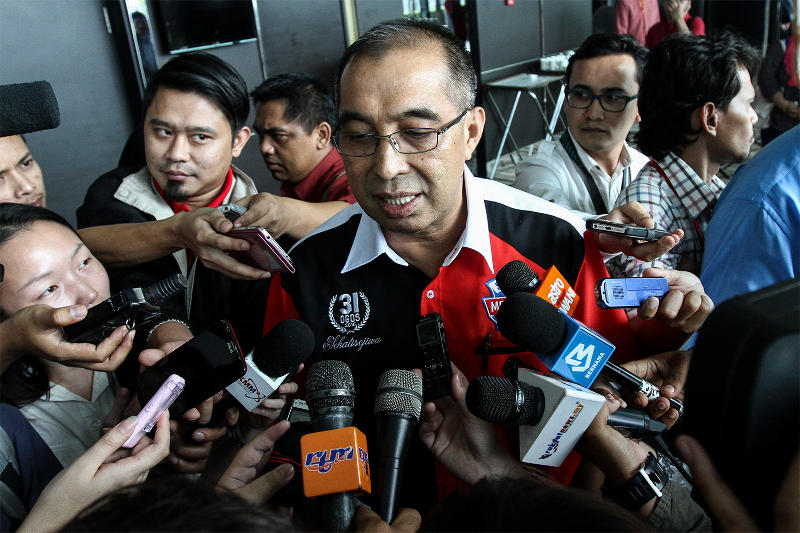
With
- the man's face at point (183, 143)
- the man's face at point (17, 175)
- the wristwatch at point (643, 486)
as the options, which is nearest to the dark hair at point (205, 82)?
the man's face at point (183, 143)

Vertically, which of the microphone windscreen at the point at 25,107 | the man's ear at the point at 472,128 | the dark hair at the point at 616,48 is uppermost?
the microphone windscreen at the point at 25,107

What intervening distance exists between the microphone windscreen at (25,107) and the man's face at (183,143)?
1198mm

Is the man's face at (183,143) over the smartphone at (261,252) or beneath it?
over

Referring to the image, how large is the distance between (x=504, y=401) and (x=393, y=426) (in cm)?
20

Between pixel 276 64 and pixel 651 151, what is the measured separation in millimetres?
3738

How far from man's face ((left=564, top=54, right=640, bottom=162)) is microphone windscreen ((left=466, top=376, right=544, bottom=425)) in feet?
5.79

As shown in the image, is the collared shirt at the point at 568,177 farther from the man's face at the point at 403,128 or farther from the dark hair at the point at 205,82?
the dark hair at the point at 205,82

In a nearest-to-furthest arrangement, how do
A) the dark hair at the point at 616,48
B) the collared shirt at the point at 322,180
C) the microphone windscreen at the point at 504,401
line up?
the microphone windscreen at the point at 504,401 < the dark hair at the point at 616,48 < the collared shirt at the point at 322,180

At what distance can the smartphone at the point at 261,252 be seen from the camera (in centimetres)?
144

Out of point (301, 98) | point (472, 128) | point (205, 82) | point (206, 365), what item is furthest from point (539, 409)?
point (301, 98)

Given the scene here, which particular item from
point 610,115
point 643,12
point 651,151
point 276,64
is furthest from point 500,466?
point 643,12

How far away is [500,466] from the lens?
3.81 ft

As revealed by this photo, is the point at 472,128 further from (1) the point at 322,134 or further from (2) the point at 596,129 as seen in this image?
(1) the point at 322,134

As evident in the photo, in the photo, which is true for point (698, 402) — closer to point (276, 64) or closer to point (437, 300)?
point (437, 300)
